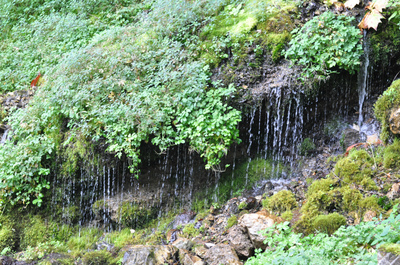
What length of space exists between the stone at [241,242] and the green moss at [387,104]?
2615 millimetres

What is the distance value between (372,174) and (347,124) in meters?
2.03

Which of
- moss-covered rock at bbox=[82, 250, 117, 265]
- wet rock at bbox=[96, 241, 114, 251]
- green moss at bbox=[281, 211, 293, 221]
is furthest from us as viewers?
wet rock at bbox=[96, 241, 114, 251]

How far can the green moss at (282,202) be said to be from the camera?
498 cm

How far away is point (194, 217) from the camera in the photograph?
635 cm

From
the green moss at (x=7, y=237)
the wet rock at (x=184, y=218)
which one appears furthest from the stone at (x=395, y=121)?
the green moss at (x=7, y=237)

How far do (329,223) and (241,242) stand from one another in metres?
1.23

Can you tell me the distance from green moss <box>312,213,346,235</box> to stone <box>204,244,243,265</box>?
112 centimetres

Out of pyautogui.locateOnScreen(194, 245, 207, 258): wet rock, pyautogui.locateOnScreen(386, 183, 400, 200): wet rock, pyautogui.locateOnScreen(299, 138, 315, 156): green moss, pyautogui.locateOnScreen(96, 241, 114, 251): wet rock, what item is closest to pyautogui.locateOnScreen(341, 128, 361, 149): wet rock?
pyautogui.locateOnScreen(299, 138, 315, 156): green moss

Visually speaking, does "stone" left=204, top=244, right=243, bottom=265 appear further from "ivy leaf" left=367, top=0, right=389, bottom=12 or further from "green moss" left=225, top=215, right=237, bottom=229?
"ivy leaf" left=367, top=0, right=389, bottom=12

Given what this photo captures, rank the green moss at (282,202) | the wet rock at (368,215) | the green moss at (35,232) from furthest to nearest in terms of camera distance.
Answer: the green moss at (35,232)
the green moss at (282,202)
the wet rock at (368,215)

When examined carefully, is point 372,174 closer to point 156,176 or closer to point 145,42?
point 156,176

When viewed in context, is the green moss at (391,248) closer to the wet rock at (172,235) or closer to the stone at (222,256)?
the stone at (222,256)

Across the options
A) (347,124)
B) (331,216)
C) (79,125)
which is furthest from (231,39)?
(331,216)

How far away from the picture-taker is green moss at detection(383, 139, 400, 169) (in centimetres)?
450
